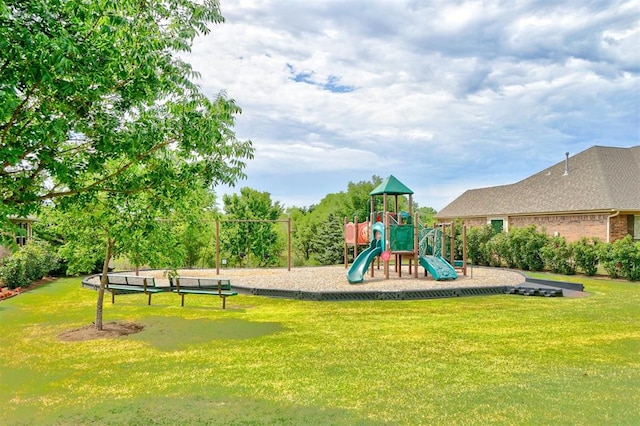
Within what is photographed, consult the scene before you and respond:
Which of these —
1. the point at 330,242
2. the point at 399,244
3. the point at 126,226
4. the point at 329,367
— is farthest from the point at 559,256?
the point at 126,226

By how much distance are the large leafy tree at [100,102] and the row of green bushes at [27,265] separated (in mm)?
11417

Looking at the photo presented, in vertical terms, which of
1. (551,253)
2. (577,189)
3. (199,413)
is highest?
(577,189)

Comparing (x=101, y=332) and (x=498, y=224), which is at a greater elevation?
(x=498, y=224)

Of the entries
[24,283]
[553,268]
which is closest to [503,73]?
[553,268]

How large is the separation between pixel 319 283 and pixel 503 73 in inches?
459

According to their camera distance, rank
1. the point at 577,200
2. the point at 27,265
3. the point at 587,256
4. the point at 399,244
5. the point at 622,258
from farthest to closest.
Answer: the point at 577,200
the point at 587,256
the point at 622,258
the point at 399,244
the point at 27,265

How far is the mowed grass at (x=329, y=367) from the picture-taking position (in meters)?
4.74

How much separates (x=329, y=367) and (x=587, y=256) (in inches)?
673

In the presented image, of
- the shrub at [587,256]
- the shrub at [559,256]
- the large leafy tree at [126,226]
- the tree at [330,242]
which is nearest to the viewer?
the large leafy tree at [126,226]

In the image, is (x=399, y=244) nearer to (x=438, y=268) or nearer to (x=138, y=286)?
(x=438, y=268)

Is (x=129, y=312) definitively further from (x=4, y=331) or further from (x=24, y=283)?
(x=24, y=283)

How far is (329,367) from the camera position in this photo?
625 centimetres

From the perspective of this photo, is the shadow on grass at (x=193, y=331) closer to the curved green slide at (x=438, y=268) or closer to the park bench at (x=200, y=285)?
the park bench at (x=200, y=285)

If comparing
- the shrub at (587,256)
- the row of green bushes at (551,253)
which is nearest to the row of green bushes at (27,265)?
the row of green bushes at (551,253)
